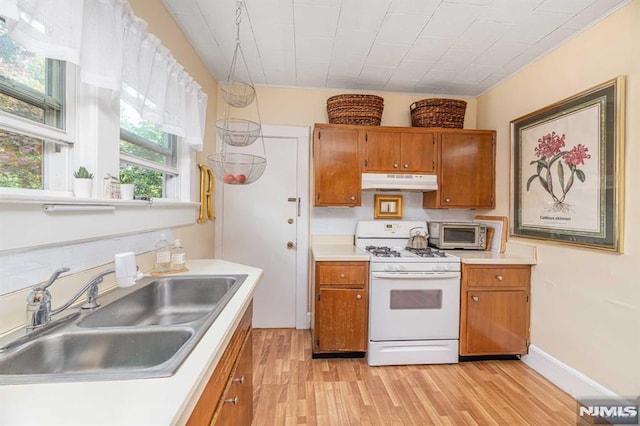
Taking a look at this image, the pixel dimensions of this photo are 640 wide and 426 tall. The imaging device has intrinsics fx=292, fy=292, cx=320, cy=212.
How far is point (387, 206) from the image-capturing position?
3049 millimetres

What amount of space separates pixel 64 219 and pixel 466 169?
9.72ft

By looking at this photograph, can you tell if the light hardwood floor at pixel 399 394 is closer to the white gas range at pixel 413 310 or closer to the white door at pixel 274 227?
the white gas range at pixel 413 310

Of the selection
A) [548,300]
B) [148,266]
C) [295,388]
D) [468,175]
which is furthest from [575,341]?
[148,266]

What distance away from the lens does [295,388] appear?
6.89 ft

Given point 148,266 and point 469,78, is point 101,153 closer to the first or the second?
point 148,266

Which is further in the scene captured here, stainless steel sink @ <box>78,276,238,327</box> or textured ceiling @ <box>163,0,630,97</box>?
textured ceiling @ <box>163,0,630,97</box>

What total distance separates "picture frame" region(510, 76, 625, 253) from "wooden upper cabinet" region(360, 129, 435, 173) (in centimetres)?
74

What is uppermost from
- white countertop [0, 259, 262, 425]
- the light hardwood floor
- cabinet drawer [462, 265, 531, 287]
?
white countertop [0, 259, 262, 425]

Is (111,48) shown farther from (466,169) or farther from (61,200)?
(466,169)

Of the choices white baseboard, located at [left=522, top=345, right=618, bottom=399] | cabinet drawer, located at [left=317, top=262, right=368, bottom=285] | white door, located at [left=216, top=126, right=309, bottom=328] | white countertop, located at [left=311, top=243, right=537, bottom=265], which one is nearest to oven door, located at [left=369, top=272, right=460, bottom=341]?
cabinet drawer, located at [left=317, top=262, right=368, bottom=285]

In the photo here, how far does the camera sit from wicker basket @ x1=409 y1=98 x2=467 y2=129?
2791 mm

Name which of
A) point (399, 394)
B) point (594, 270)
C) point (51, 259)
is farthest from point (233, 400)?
point (594, 270)

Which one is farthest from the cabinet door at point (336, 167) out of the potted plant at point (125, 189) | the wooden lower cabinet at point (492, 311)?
the potted plant at point (125, 189)

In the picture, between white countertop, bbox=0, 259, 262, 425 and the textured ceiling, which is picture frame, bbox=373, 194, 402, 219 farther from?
white countertop, bbox=0, 259, 262, 425
